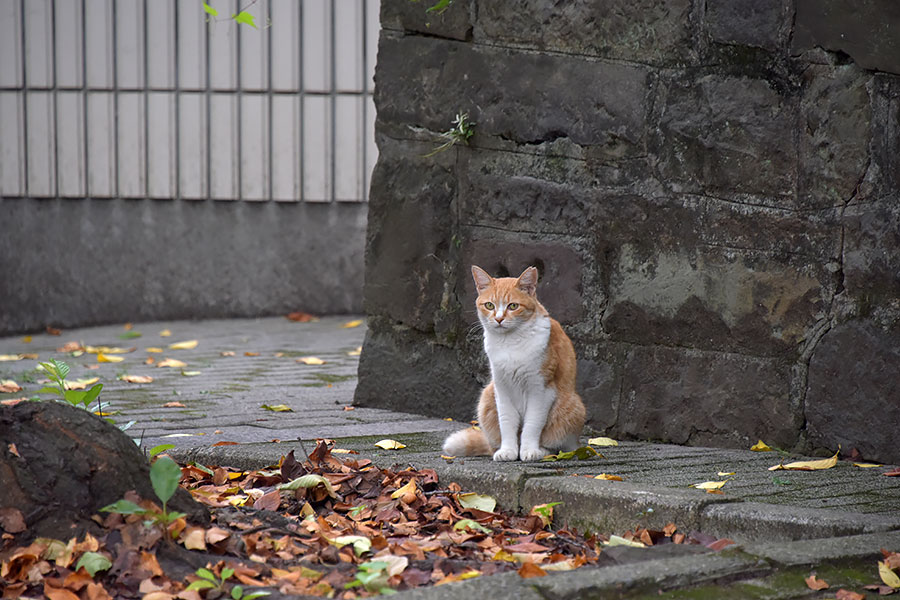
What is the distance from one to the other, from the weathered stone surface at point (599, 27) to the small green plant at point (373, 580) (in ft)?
7.29

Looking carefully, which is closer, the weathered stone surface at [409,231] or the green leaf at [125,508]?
the green leaf at [125,508]

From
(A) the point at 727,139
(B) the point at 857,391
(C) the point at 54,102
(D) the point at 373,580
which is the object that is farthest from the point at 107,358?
(D) the point at 373,580

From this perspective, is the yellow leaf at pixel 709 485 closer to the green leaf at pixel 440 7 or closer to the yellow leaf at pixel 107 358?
the green leaf at pixel 440 7

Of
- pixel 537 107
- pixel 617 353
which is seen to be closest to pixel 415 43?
pixel 537 107

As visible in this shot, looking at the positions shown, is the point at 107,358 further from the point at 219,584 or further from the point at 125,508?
the point at 219,584

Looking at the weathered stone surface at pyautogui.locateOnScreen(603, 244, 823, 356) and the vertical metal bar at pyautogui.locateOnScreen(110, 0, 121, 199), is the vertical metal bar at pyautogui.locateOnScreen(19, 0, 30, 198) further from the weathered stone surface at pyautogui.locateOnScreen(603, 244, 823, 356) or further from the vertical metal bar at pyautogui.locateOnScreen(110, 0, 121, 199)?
the weathered stone surface at pyautogui.locateOnScreen(603, 244, 823, 356)

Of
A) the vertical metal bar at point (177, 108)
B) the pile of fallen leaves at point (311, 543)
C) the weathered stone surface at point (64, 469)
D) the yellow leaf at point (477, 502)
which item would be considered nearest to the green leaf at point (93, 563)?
the pile of fallen leaves at point (311, 543)

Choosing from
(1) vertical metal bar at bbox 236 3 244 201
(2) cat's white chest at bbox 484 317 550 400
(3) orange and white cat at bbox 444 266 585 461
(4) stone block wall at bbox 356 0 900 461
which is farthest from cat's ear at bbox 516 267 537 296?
(1) vertical metal bar at bbox 236 3 244 201

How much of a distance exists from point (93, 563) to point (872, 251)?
2.48 metres

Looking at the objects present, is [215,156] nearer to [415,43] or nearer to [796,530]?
[415,43]

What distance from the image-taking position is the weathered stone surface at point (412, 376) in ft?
14.7

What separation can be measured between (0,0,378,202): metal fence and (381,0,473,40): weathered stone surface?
355cm

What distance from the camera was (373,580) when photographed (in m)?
2.35

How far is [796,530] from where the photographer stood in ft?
8.90
